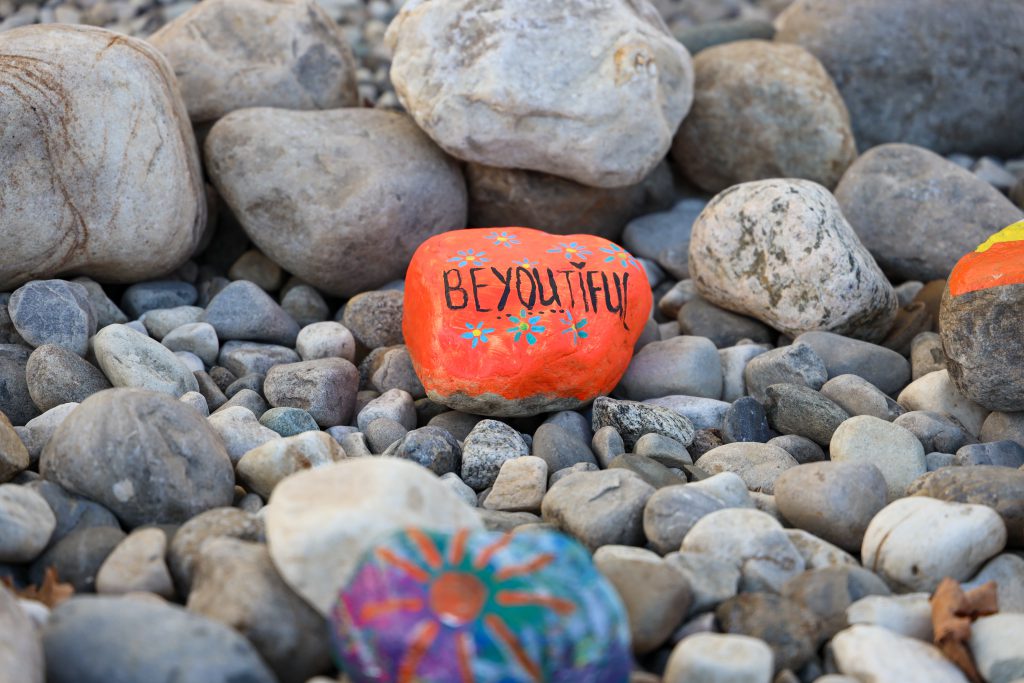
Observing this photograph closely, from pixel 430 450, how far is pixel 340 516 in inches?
44.8

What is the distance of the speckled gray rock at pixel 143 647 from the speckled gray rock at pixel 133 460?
62cm

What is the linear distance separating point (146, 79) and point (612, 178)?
1.87m

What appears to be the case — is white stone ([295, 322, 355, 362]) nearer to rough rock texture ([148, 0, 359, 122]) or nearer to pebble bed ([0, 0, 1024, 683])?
pebble bed ([0, 0, 1024, 683])

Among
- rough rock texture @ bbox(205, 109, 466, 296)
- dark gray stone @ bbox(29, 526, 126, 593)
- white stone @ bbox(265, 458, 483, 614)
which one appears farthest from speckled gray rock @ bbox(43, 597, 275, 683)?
rough rock texture @ bbox(205, 109, 466, 296)

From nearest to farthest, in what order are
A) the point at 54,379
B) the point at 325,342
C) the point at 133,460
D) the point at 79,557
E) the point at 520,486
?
the point at 79,557 → the point at 133,460 → the point at 520,486 → the point at 54,379 → the point at 325,342

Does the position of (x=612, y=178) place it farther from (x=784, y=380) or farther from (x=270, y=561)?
(x=270, y=561)

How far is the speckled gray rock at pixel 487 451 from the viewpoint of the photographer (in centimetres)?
329

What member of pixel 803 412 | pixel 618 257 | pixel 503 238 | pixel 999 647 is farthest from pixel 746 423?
pixel 999 647

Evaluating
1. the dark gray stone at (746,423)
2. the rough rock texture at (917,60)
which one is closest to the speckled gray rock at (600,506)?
the dark gray stone at (746,423)

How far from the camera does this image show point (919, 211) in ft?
14.8

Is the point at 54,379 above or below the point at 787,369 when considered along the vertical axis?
above

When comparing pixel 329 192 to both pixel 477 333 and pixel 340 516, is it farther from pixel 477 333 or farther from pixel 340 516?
pixel 340 516

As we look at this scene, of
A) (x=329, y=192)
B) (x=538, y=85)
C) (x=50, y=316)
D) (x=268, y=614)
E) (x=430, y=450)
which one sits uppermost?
(x=538, y=85)

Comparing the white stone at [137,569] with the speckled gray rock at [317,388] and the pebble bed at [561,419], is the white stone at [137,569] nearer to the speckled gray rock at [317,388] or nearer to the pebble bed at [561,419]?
the pebble bed at [561,419]
